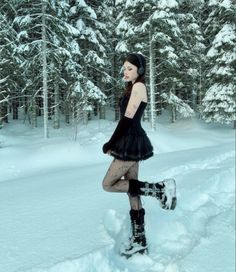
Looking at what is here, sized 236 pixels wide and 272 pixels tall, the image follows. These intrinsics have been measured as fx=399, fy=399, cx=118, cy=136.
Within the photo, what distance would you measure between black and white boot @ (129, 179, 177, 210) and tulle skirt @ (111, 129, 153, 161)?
34 cm

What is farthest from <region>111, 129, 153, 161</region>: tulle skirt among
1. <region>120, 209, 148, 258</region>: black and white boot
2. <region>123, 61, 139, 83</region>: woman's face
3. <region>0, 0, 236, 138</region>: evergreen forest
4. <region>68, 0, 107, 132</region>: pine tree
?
<region>68, 0, 107, 132</region>: pine tree

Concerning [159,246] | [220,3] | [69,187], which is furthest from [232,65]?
[159,246]

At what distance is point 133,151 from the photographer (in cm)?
464

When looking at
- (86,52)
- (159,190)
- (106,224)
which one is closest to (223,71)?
(86,52)

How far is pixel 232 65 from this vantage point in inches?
997

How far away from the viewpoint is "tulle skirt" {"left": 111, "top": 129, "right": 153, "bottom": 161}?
460 centimetres

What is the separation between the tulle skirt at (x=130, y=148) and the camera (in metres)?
4.60

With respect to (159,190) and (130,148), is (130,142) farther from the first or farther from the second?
(159,190)

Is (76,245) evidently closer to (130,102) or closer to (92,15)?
(130,102)

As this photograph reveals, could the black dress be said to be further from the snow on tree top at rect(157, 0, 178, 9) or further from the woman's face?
the snow on tree top at rect(157, 0, 178, 9)

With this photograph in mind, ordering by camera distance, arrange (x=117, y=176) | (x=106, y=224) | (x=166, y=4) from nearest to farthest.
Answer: (x=117, y=176)
(x=106, y=224)
(x=166, y=4)

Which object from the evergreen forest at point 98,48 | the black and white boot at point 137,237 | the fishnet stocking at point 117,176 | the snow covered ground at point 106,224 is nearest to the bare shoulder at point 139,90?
the fishnet stocking at point 117,176

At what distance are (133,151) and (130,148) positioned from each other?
54 mm

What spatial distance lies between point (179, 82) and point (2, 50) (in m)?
15.3
